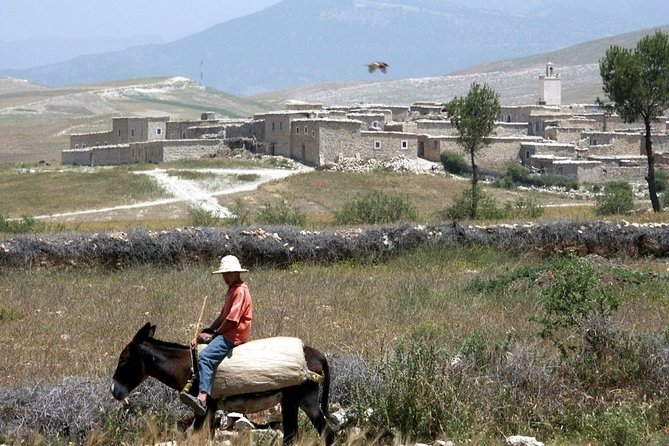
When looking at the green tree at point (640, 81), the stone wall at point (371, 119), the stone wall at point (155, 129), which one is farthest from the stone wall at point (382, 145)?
the green tree at point (640, 81)

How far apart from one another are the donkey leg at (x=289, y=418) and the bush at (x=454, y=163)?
50336 mm

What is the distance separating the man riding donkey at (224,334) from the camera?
851 centimetres

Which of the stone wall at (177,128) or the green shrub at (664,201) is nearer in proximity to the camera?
the green shrub at (664,201)

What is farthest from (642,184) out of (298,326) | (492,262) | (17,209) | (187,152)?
(298,326)

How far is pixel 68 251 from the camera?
1973 cm

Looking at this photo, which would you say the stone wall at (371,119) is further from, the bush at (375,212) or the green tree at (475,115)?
the bush at (375,212)

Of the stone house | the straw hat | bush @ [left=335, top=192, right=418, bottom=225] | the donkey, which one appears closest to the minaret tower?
the stone house

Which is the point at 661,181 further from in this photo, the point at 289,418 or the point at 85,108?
the point at 85,108

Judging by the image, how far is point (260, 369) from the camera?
854cm

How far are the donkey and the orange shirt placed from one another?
1.22ft

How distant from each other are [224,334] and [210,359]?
0.27 metres

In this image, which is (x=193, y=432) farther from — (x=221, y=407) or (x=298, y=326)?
(x=298, y=326)

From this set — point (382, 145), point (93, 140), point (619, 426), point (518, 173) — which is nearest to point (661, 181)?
point (518, 173)

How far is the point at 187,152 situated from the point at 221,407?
5065 centimetres
